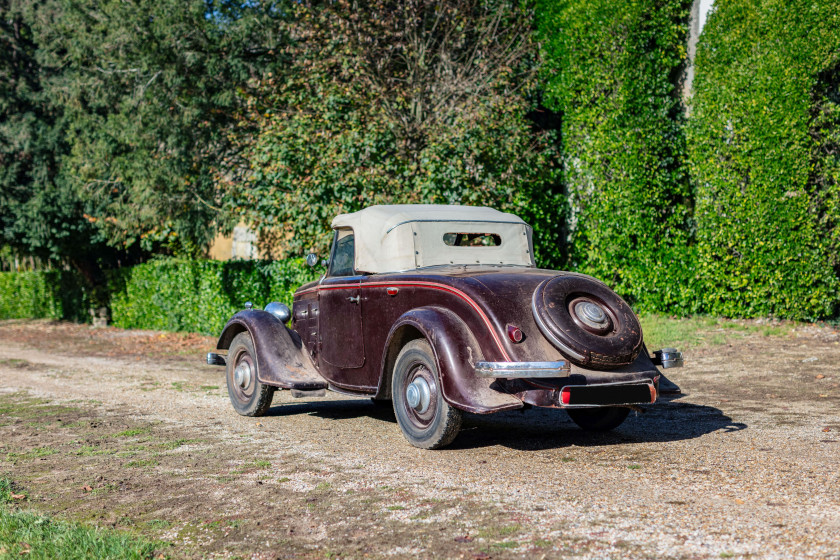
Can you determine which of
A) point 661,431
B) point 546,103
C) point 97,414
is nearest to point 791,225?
point 546,103

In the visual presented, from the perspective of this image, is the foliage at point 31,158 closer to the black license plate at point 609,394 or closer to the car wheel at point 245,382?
the car wheel at point 245,382

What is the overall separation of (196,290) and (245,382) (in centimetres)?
1135

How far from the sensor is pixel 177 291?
65.6 ft

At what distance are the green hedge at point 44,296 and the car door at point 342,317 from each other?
1952 centimetres

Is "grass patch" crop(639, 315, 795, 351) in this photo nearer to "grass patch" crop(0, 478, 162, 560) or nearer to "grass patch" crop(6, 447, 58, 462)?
"grass patch" crop(6, 447, 58, 462)

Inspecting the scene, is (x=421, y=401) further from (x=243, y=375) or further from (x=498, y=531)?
(x=243, y=375)

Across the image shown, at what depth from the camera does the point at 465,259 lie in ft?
24.4

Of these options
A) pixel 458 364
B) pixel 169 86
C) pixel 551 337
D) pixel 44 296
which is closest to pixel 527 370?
pixel 551 337

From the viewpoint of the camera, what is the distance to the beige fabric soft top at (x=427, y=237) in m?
7.31

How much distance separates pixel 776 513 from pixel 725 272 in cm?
967

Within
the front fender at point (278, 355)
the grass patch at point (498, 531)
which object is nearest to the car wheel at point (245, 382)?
the front fender at point (278, 355)

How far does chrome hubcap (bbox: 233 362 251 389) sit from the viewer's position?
27.3 feet

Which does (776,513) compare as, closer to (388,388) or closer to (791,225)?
(388,388)

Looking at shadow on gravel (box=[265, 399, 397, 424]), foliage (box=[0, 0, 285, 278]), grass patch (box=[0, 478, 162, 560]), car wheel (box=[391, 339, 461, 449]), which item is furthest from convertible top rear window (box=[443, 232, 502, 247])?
foliage (box=[0, 0, 285, 278])
